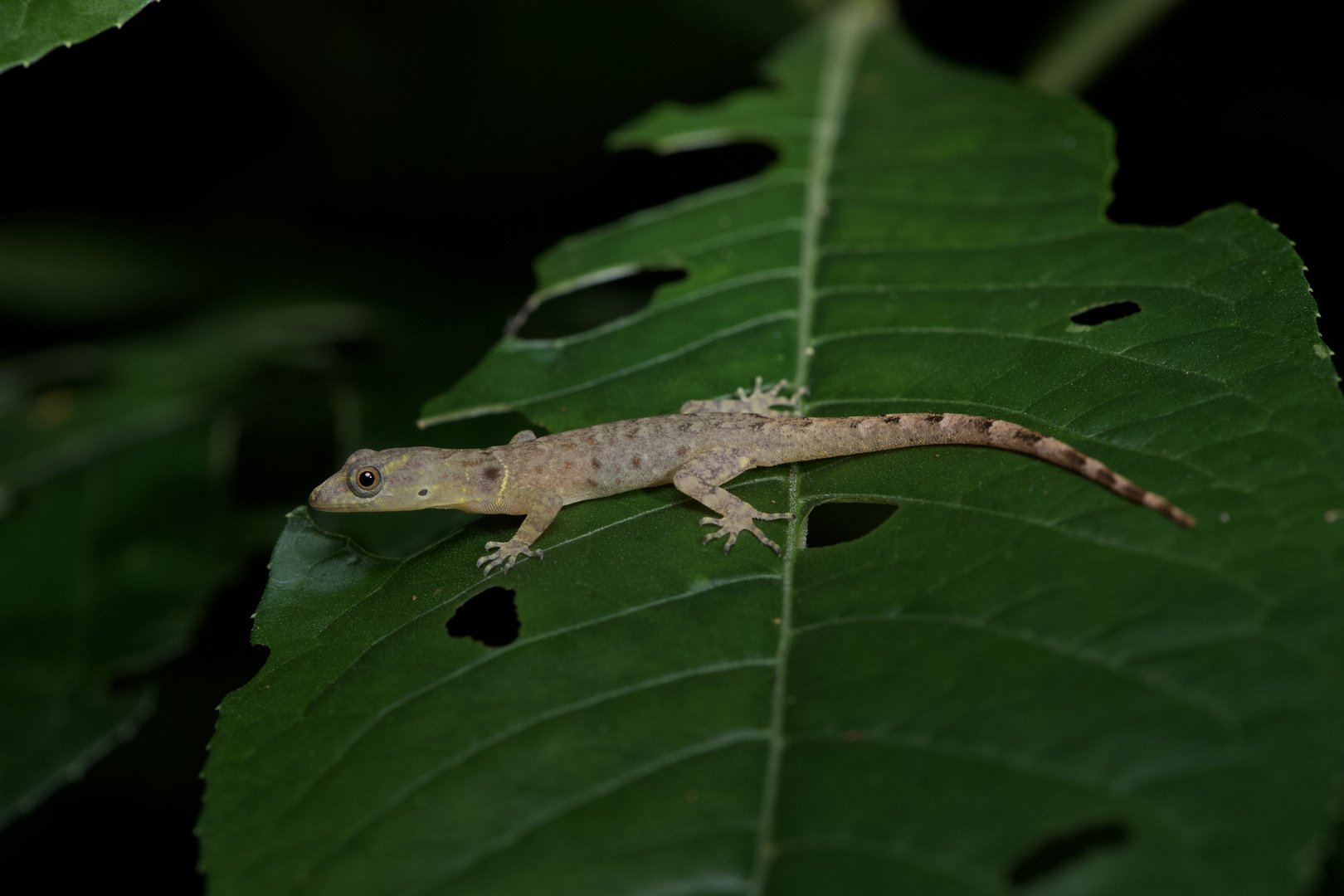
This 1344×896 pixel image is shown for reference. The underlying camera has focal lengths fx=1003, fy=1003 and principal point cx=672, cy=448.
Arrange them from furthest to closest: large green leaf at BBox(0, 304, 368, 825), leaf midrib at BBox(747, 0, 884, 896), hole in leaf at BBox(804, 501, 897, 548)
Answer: large green leaf at BBox(0, 304, 368, 825)
hole in leaf at BBox(804, 501, 897, 548)
leaf midrib at BBox(747, 0, 884, 896)

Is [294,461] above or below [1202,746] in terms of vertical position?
above

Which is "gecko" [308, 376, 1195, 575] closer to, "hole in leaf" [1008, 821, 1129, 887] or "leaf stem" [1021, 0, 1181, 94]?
"hole in leaf" [1008, 821, 1129, 887]

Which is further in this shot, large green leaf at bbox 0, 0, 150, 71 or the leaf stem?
the leaf stem

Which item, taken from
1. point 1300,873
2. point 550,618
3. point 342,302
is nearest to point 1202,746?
point 1300,873

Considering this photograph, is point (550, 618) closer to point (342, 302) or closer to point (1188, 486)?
point (1188, 486)

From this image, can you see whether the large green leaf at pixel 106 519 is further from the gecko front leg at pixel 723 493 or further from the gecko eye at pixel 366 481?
the gecko front leg at pixel 723 493

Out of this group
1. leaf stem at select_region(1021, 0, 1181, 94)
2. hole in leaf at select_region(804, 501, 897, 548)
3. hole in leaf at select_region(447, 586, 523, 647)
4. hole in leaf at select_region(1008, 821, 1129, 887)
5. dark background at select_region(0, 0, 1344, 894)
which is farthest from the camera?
→ dark background at select_region(0, 0, 1344, 894)

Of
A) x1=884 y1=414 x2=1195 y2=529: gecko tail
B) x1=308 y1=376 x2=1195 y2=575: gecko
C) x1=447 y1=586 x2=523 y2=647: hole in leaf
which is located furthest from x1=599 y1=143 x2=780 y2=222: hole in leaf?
x1=447 y1=586 x2=523 y2=647: hole in leaf
